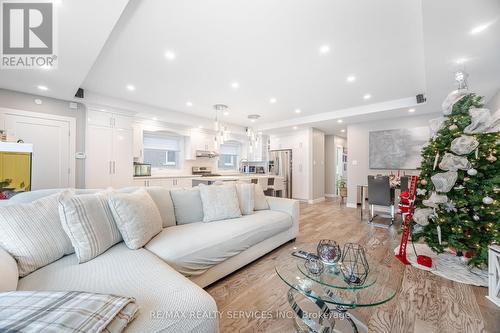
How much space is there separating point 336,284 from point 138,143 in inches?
207

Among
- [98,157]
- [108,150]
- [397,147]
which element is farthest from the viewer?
[397,147]

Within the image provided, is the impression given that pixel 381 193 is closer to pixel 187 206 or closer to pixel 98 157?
pixel 187 206

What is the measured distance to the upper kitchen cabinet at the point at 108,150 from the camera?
4.16m

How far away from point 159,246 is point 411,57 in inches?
146

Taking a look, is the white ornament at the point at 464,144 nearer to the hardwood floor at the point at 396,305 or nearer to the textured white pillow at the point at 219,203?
the hardwood floor at the point at 396,305

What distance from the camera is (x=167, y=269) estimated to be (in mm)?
1321

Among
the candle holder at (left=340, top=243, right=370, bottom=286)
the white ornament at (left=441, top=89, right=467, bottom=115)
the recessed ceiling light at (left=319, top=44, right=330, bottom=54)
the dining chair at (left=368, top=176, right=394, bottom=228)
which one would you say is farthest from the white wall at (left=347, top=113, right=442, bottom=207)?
the candle holder at (left=340, top=243, right=370, bottom=286)

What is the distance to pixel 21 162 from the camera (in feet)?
6.52

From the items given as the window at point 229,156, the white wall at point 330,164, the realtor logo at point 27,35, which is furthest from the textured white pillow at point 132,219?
the white wall at point 330,164

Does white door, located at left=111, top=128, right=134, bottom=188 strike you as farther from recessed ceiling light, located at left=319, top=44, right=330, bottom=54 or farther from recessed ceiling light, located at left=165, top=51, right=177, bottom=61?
recessed ceiling light, located at left=319, top=44, right=330, bottom=54

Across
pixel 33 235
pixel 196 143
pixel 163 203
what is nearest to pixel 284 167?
pixel 196 143

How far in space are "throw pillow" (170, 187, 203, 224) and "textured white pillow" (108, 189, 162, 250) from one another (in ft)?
1.75

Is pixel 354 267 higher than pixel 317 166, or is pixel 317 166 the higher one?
pixel 317 166

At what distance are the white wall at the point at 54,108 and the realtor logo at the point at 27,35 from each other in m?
1.22
